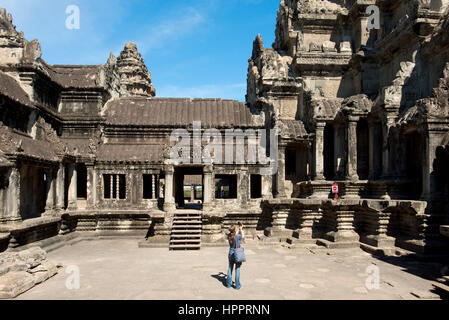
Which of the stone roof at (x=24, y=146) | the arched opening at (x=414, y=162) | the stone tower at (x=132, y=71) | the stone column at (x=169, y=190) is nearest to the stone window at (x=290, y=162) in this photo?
the arched opening at (x=414, y=162)

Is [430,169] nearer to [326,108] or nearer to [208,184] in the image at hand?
[326,108]

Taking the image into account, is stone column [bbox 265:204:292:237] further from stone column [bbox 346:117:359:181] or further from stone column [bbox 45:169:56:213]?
stone column [bbox 45:169:56:213]

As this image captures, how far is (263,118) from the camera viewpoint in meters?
19.4

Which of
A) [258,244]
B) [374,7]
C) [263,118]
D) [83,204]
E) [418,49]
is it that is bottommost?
[258,244]

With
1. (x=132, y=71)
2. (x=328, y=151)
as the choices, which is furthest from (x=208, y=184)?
(x=132, y=71)

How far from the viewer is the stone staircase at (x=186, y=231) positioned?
45.5 ft

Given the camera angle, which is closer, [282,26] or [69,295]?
[69,295]

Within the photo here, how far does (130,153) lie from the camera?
59.1 feet

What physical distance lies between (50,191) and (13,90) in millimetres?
4555

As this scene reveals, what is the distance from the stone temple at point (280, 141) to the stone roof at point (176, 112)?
11 cm

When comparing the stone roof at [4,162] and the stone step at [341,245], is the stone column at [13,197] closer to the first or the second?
the stone roof at [4,162]
